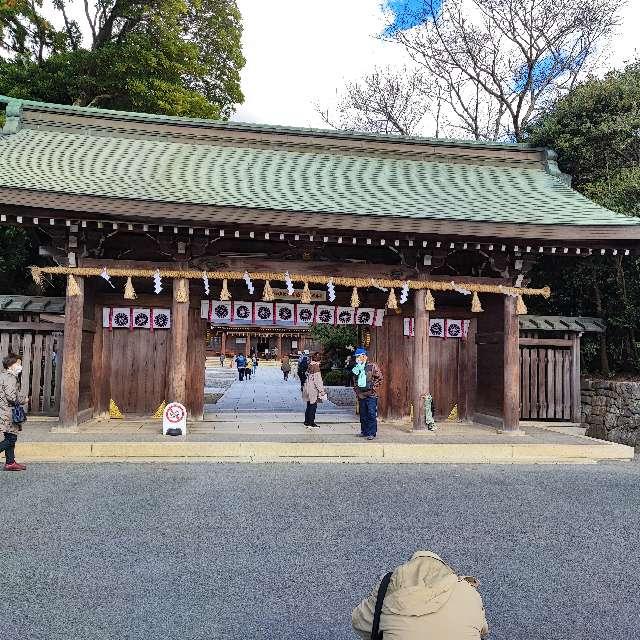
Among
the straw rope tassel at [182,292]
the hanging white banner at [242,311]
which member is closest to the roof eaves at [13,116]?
the straw rope tassel at [182,292]

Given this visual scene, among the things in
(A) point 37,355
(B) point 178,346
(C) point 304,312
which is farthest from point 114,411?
(C) point 304,312

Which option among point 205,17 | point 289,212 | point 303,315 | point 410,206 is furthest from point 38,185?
point 205,17

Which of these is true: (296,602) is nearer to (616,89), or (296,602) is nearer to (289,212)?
(289,212)

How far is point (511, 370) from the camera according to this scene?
11.2m

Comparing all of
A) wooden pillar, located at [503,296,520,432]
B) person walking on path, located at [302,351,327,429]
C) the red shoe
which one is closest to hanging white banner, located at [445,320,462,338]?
wooden pillar, located at [503,296,520,432]

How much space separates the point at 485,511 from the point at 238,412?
9.12 meters

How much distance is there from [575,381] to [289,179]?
→ 8.57m

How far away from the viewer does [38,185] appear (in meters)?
9.85

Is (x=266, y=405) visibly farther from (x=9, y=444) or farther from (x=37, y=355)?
(x=9, y=444)

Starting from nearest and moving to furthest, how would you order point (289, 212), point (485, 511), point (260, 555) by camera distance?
point (260, 555)
point (485, 511)
point (289, 212)

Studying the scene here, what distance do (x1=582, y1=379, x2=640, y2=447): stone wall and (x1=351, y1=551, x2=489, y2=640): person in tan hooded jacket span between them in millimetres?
12823

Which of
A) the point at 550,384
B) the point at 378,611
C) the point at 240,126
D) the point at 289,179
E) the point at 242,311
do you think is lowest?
the point at 378,611

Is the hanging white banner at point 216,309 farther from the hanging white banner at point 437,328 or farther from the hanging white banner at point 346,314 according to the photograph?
the hanging white banner at point 437,328

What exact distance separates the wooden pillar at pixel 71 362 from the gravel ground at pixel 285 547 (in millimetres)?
1935
